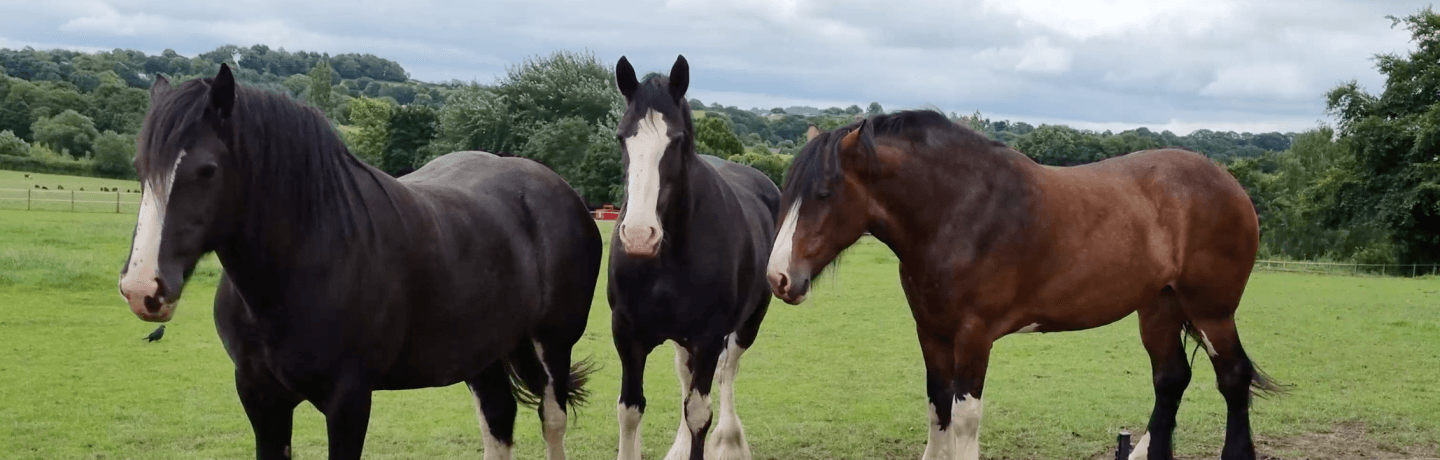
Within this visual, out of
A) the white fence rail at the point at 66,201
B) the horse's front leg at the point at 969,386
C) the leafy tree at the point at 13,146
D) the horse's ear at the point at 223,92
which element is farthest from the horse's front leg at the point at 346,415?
the leafy tree at the point at 13,146

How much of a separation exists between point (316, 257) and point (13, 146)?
145ft

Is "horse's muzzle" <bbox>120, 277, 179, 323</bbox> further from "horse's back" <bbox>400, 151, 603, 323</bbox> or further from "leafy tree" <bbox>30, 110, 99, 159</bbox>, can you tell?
"leafy tree" <bbox>30, 110, 99, 159</bbox>

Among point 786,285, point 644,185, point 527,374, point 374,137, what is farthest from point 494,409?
point 374,137

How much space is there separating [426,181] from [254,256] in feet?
4.63

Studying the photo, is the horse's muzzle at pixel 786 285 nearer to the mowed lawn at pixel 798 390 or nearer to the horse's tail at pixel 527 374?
the horse's tail at pixel 527 374

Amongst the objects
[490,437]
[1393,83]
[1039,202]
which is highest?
[1393,83]

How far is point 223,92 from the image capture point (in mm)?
3105

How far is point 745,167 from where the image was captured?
25.4 feet

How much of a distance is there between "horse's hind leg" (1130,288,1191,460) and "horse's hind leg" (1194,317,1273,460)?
0.13 meters

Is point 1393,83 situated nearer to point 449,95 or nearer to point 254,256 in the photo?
point 449,95

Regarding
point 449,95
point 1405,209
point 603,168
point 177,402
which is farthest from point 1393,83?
point 177,402

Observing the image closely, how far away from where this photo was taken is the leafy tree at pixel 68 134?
39250 mm

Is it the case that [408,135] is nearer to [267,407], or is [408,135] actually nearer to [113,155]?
[113,155]

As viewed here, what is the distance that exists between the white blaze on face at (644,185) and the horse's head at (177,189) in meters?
1.67
